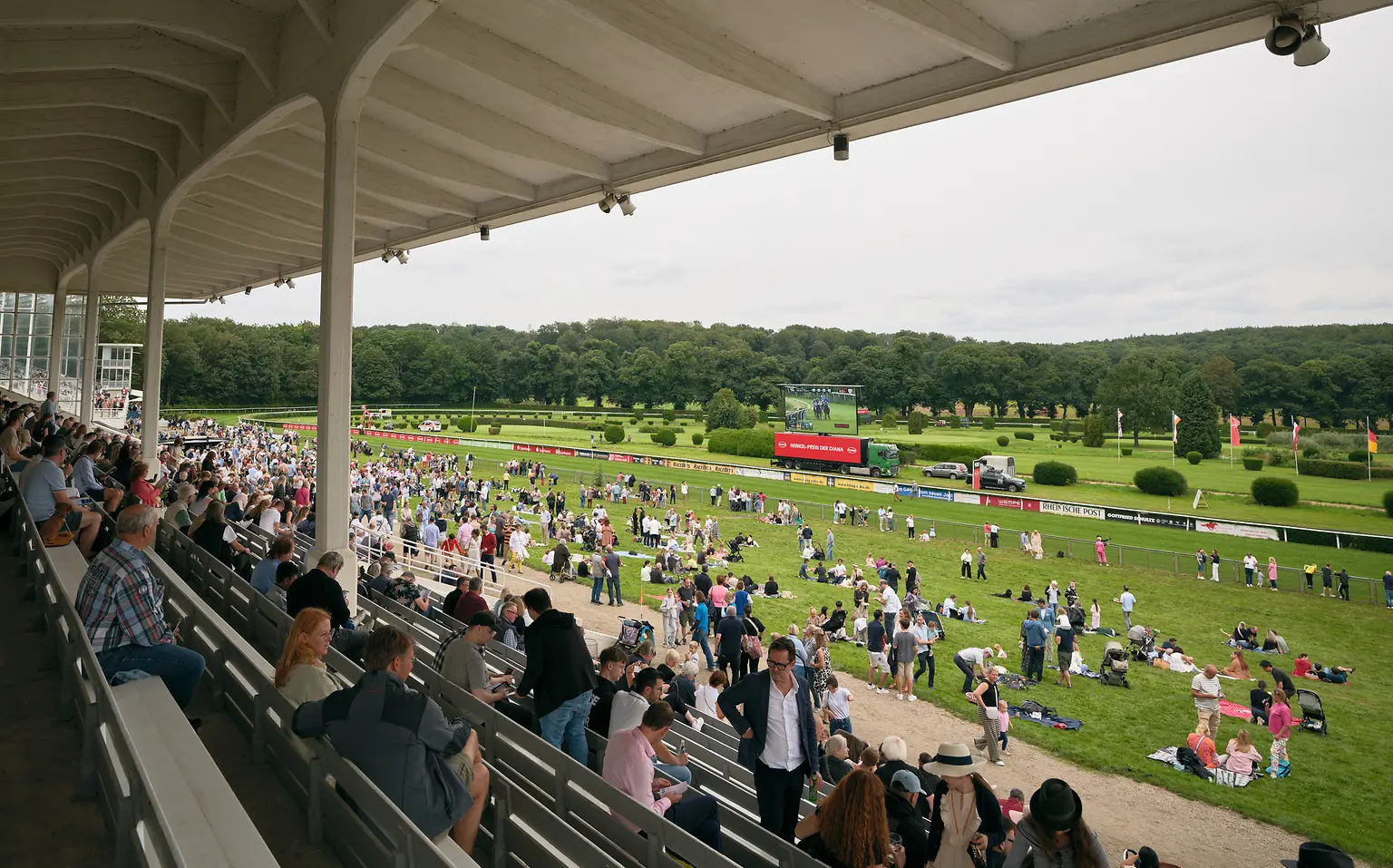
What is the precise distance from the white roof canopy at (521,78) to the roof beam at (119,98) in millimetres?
22

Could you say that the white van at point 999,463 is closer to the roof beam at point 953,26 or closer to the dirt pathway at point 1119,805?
the dirt pathway at point 1119,805

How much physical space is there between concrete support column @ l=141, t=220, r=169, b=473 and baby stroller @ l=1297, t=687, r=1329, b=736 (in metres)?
21.3

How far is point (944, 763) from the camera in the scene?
13.9ft

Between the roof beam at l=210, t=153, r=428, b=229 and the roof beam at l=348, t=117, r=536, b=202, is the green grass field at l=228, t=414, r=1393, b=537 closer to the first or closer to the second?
the roof beam at l=210, t=153, r=428, b=229

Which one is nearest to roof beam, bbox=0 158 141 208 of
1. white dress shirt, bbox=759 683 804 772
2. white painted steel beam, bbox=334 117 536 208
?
white painted steel beam, bbox=334 117 536 208

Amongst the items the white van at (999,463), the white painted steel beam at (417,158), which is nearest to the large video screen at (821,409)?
the white van at (999,463)

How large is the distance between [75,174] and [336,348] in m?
8.82

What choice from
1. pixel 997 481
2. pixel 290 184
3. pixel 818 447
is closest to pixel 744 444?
pixel 818 447

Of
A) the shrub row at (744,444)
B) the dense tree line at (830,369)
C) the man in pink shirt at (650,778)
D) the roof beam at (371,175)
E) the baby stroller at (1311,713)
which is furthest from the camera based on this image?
the dense tree line at (830,369)

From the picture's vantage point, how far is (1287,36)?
4836 millimetres

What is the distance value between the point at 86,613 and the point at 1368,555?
42116 millimetres

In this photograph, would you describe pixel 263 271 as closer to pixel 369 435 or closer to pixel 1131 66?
pixel 1131 66

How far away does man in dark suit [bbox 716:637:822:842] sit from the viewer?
174 inches

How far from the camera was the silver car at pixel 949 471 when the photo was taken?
168ft
